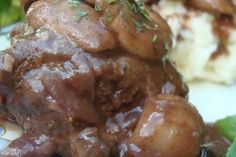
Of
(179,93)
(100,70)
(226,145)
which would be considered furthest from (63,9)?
(226,145)

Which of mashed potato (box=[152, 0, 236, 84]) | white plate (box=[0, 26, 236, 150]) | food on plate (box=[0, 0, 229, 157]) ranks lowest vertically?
white plate (box=[0, 26, 236, 150])

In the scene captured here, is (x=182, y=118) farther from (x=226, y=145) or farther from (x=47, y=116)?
(x=47, y=116)

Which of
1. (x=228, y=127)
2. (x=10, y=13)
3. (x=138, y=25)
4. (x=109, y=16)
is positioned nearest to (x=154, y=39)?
(x=138, y=25)

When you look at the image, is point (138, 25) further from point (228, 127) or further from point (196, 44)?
point (196, 44)

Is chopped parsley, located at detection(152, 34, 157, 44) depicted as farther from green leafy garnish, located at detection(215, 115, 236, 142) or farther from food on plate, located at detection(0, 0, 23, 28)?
food on plate, located at detection(0, 0, 23, 28)

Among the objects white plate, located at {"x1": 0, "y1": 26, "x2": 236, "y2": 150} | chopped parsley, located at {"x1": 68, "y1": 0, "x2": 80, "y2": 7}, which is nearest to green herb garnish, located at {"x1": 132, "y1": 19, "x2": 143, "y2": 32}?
chopped parsley, located at {"x1": 68, "y1": 0, "x2": 80, "y2": 7}

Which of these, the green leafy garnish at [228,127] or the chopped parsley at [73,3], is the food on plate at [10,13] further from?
the green leafy garnish at [228,127]

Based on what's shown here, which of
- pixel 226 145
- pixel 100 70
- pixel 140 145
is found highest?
pixel 100 70
